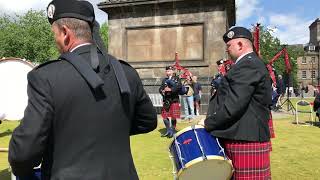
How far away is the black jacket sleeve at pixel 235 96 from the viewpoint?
4.19m

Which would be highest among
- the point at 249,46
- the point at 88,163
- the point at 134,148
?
the point at 249,46

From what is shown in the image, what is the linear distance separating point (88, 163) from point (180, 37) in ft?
48.7

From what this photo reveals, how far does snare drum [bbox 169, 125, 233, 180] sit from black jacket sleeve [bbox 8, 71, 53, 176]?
2.13 m

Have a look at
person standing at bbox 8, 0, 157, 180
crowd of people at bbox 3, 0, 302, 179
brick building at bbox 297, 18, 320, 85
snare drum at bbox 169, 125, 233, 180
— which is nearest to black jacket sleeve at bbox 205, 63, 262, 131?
snare drum at bbox 169, 125, 233, 180

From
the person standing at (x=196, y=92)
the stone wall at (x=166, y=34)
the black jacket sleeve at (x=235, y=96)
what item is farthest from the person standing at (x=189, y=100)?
the black jacket sleeve at (x=235, y=96)

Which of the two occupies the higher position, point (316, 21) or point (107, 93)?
point (316, 21)

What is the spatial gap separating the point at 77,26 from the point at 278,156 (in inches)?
294

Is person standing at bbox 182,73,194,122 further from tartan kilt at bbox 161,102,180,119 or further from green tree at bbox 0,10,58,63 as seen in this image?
green tree at bbox 0,10,58,63

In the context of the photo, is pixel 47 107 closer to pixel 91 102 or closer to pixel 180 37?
pixel 91 102

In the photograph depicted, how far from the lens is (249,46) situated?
4508mm

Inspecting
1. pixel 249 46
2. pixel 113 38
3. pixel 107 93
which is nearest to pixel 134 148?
pixel 249 46

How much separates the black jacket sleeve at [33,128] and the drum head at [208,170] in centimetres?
215

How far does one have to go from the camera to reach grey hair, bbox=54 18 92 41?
8.39 feet

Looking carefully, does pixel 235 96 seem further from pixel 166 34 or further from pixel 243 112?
pixel 166 34
